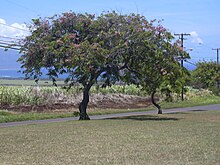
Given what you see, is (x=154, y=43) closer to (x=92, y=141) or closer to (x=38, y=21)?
(x=38, y=21)

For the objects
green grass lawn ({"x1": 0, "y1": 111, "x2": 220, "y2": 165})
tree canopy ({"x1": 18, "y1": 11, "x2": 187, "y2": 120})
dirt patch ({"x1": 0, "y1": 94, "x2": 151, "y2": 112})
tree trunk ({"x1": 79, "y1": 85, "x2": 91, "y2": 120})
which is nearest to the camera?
green grass lawn ({"x1": 0, "y1": 111, "x2": 220, "y2": 165})

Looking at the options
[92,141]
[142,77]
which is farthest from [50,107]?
[92,141]

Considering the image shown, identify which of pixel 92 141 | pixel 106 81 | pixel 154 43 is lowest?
pixel 92 141

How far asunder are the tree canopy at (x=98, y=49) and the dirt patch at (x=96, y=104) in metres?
13.4

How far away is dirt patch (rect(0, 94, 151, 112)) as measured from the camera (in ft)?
144

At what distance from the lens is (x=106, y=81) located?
29953mm

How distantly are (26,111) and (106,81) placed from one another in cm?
1428

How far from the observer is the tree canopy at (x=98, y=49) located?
2761cm

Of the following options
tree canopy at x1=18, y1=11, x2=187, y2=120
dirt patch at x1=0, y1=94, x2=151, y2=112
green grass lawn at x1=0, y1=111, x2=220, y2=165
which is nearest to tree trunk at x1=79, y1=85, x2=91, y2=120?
tree canopy at x1=18, y1=11, x2=187, y2=120

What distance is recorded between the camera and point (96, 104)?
170 ft

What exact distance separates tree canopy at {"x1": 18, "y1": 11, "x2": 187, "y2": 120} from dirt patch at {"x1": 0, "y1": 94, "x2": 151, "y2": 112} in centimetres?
1339

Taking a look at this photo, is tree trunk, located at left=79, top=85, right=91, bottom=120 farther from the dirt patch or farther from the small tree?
the dirt patch

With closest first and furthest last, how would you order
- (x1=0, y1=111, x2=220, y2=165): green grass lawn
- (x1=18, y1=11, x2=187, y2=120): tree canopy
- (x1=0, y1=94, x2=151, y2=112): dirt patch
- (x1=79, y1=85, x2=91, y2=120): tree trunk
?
(x1=0, y1=111, x2=220, y2=165): green grass lawn < (x1=18, y1=11, x2=187, y2=120): tree canopy < (x1=79, y1=85, x2=91, y2=120): tree trunk < (x1=0, y1=94, x2=151, y2=112): dirt patch

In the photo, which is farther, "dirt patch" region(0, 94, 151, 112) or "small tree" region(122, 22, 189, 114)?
"dirt patch" region(0, 94, 151, 112)
